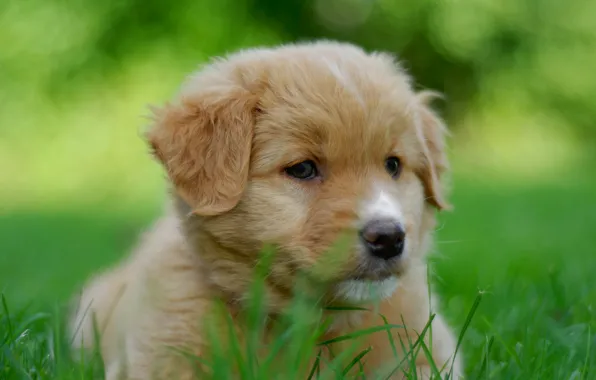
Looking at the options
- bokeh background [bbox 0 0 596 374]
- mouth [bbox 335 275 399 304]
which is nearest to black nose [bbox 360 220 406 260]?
mouth [bbox 335 275 399 304]

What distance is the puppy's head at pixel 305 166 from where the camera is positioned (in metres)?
3.16

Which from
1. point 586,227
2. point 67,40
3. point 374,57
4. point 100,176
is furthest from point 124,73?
point 374,57

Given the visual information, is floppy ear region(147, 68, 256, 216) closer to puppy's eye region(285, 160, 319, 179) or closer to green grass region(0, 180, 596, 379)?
puppy's eye region(285, 160, 319, 179)

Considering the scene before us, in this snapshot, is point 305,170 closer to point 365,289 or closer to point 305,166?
point 305,166

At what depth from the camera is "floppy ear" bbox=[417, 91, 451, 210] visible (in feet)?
12.5

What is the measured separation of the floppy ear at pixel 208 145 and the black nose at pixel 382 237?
527mm

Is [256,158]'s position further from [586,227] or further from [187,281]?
[586,227]

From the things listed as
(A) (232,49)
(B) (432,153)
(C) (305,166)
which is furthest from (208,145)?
(A) (232,49)

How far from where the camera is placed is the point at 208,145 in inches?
138

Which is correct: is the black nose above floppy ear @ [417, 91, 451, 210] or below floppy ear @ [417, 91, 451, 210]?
below

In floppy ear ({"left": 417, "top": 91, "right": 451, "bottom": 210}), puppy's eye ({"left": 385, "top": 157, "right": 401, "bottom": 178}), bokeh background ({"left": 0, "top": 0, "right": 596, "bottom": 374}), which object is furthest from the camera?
bokeh background ({"left": 0, "top": 0, "right": 596, "bottom": 374})

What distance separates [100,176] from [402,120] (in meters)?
14.2

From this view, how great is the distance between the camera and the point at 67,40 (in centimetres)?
1978

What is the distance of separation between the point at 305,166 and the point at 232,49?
14758 millimetres
